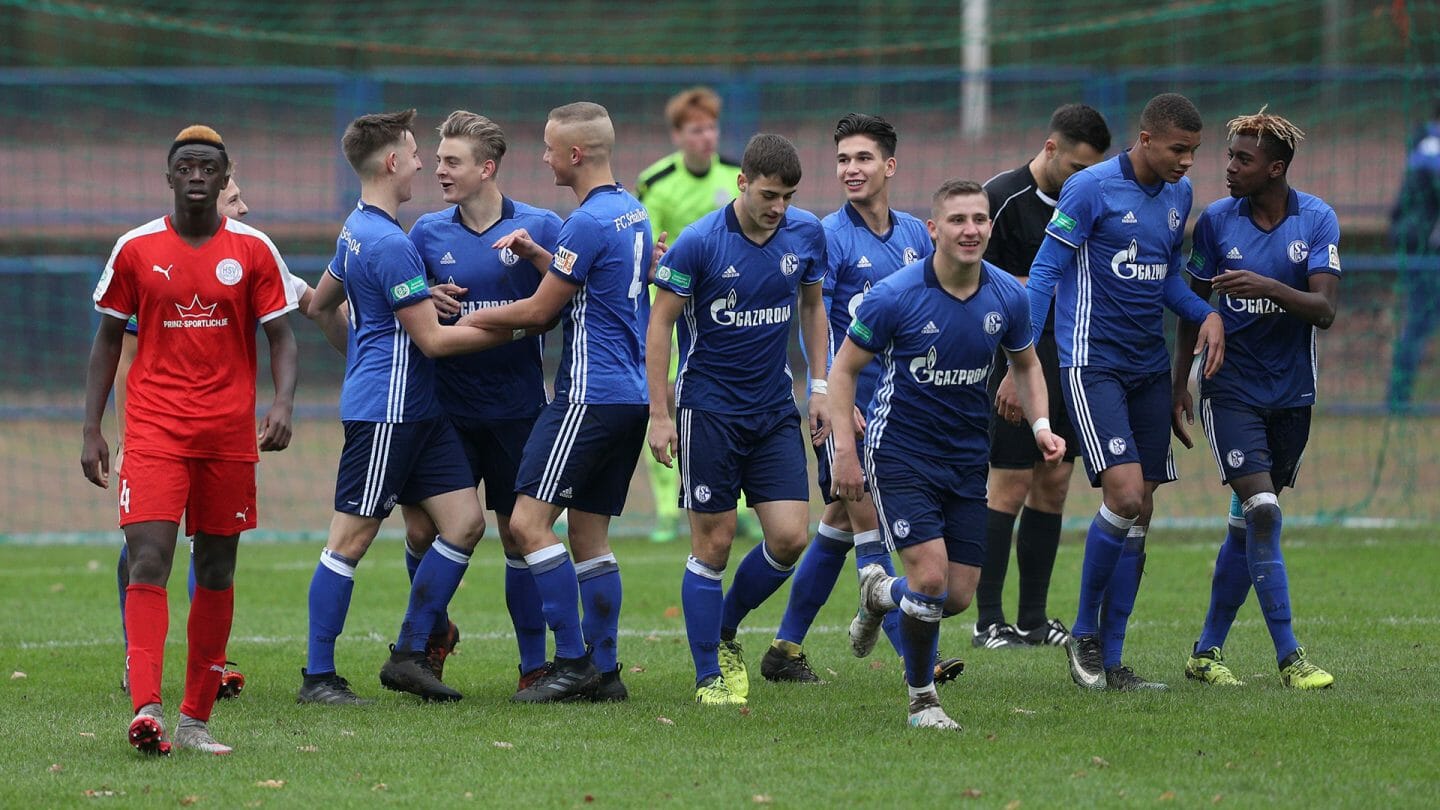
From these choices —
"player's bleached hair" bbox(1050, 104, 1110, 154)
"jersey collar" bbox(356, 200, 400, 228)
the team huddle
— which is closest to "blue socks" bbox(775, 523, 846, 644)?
the team huddle

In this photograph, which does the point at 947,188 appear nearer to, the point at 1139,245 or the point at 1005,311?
the point at 1005,311

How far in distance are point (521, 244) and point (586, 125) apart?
538 millimetres

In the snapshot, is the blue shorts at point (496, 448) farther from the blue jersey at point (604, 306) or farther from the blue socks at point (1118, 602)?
the blue socks at point (1118, 602)

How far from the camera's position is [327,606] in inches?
271

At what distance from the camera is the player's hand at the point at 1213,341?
6.95 m

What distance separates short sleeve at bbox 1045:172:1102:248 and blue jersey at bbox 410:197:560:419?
2.04 meters

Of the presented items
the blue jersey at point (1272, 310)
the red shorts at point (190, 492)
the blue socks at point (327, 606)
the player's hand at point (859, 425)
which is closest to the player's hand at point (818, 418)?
the player's hand at point (859, 425)

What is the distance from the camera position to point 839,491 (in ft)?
20.5

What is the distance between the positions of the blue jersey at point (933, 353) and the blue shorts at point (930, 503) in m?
0.05

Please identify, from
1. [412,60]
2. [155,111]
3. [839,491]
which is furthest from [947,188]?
[412,60]

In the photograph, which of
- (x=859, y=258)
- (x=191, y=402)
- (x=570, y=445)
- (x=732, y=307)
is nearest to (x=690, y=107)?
(x=859, y=258)

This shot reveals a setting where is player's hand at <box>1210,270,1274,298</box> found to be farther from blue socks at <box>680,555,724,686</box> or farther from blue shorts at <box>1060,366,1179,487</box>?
blue socks at <box>680,555,724,686</box>

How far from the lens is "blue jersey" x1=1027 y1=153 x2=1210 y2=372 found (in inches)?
277

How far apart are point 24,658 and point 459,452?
258 cm
